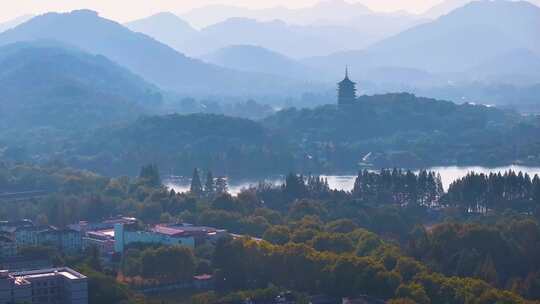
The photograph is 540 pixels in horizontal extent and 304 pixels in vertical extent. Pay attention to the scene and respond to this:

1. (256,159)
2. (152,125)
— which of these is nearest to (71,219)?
(256,159)

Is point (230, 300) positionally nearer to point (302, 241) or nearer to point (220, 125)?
point (302, 241)

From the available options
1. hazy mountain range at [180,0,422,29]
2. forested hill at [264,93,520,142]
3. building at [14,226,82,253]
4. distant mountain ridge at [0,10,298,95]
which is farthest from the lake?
hazy mountain range at [180,0,422,29]

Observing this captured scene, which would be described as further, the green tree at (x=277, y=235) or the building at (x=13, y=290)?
the green tree at (x=277, y=235)

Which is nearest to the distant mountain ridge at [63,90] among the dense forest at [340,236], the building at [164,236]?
the dense forest at [340,236]

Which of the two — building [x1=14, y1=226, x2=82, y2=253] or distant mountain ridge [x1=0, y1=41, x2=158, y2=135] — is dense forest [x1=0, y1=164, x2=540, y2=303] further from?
distant mountain ridge [x1=0, y1=41, x2=158, y2=135]

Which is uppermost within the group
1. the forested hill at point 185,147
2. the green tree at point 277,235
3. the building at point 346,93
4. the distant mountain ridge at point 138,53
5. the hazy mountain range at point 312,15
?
the hazy mountain range at point 312,15

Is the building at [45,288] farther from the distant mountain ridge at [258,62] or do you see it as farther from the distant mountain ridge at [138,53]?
the distant mountain ridge at [258,62]

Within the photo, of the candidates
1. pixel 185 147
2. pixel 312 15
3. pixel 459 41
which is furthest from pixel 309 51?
pixel 185 147
